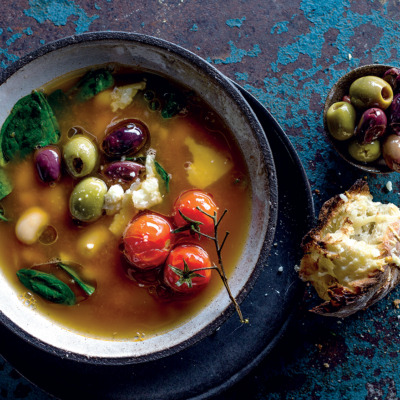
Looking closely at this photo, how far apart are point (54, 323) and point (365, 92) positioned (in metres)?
1.55

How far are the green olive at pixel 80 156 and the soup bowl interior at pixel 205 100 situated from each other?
27cm

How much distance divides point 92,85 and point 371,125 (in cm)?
112

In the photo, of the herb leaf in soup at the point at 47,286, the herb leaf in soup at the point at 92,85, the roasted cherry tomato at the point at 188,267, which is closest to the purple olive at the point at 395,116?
the roasted cherry tomato at the point at 188,267

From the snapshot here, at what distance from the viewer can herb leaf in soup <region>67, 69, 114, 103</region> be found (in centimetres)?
186

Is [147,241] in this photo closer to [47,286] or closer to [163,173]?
[163,173]

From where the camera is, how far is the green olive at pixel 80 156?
178 cm

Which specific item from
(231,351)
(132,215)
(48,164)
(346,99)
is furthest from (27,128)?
(346,99)

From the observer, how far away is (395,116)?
190 centimetres

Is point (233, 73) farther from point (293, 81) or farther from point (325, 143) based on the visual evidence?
point (325, 143)

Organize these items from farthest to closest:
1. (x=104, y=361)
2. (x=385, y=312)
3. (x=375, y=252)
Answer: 1. (x=385, y=312)
2. (x=375, y=252)
3. (x=104, y=361)

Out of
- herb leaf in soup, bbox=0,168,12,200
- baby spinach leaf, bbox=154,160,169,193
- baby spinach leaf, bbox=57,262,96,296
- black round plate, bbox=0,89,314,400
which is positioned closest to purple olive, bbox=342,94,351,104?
black round plate, bbox=0,89,314,400

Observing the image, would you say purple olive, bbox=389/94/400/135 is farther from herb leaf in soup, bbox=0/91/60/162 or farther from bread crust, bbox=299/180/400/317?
herb leaf in soup, bbox=0/91/60/162

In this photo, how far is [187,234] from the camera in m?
1.84

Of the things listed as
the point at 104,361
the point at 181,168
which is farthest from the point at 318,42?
the point at 104,361
